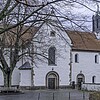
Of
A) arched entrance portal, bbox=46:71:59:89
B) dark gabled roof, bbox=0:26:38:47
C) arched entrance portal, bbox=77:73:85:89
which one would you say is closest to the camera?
dark gabled roof, bbox=0:26:38:47

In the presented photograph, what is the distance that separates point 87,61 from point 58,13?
47753 mm

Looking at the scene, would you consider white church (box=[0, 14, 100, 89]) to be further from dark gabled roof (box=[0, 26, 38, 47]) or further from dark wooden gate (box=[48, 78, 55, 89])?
dark gabled roof (box=[0, 26, 38, 47])

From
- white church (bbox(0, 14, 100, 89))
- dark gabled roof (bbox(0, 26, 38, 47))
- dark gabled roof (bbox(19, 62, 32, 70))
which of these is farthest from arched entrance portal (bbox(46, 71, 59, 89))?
dark gabled roof (bbox(0, 26, 38, 47))

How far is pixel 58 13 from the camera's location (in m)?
12.7

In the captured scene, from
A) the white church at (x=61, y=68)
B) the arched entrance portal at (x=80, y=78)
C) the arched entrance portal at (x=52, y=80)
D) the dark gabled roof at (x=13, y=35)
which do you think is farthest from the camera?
the arched entrance portal at (x=80, y=78)

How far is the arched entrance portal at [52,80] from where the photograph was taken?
54.8 meters

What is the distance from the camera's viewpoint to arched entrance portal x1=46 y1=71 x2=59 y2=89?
54781 millimetres

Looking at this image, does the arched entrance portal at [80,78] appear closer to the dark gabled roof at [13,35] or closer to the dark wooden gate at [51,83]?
the dark wooden gate at [51,83]

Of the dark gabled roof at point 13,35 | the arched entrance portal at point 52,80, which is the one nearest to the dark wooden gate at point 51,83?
the arched entrance portal at point 52,80

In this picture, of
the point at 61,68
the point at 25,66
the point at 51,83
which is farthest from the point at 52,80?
the point at 25,66

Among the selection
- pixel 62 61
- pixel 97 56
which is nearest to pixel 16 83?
pixel 62 61

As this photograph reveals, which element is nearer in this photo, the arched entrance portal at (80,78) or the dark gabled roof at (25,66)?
the dark gabled roof at (25,66)

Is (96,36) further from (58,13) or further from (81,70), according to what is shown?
(58,13)

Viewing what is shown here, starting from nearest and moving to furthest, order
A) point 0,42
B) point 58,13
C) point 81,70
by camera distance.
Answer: point 58,13, point 0,42, point 81,70
